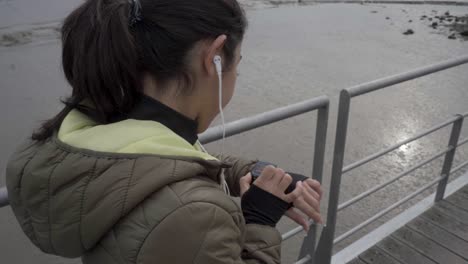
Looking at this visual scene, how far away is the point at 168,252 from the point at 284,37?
1127 cm

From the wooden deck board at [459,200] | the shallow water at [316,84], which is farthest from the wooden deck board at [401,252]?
the shallow water at [316,84]

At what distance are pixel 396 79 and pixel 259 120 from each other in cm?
58

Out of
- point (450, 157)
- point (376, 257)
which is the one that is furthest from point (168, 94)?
point (450, 157)

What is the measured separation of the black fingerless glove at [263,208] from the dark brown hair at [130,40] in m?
0.25

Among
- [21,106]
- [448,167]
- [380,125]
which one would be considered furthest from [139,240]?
[21,106]

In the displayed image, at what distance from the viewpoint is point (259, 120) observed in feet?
3.55

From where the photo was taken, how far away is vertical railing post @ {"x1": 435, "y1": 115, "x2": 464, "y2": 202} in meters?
1.88

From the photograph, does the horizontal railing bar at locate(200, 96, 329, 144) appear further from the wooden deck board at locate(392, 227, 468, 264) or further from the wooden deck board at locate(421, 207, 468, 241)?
the wooden deck board at locate(421, 207, 468, 241)

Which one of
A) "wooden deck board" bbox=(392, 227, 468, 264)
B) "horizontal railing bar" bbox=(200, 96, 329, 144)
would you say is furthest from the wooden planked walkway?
"horizontal railing bar" bbox=(200, 96, 329, 144)

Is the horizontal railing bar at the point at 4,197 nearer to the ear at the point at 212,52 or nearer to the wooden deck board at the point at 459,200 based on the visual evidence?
the ear at the point at 212,52

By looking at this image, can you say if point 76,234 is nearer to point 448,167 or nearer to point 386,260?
point 386,260

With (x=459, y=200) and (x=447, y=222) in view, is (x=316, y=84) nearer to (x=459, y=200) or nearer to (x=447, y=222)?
(x=459, y=200)

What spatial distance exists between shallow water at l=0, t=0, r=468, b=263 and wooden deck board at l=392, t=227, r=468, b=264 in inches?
97.7

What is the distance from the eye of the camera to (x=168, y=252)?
55 centimetres
